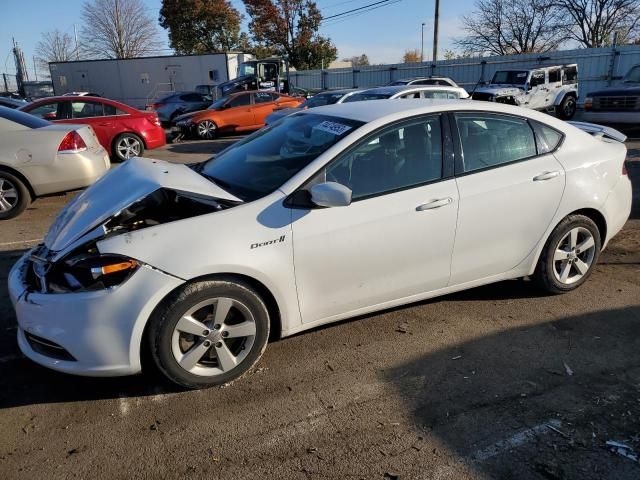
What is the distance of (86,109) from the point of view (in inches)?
437

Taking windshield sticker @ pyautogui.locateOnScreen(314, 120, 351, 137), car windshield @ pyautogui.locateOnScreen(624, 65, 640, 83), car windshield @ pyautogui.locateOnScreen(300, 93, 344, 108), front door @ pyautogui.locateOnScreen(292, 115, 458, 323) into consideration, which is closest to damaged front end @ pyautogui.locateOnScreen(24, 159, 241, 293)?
front door @ pyautogui.locateOnScreen(292, 115, 458, 323)

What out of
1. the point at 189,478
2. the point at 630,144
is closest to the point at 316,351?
the point at 189,478

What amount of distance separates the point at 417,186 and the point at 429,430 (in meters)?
1.55

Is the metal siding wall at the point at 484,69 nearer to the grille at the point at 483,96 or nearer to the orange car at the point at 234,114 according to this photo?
the grille at the point at 483,96

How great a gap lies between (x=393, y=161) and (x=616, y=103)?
12808 millimetres

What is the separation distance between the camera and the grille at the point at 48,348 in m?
2.85

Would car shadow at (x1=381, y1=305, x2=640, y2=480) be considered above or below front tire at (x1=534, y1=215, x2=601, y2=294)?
below

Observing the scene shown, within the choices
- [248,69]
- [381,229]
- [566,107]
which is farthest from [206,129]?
[381,229]

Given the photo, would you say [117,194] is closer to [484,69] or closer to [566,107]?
[566,107]

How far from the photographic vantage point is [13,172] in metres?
6.85

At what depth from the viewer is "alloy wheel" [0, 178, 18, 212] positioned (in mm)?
6855

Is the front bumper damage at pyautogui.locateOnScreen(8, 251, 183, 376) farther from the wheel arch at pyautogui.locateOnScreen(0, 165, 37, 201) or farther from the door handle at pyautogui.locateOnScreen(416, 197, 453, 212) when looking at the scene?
the wheel arch at pyautogui.locateOnScreen(0, 165, 37, 201)

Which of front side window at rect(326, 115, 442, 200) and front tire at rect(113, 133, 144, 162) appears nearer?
front side window at rect(326, 115, 442, 200)

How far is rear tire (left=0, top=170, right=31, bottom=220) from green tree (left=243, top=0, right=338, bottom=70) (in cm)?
4526
